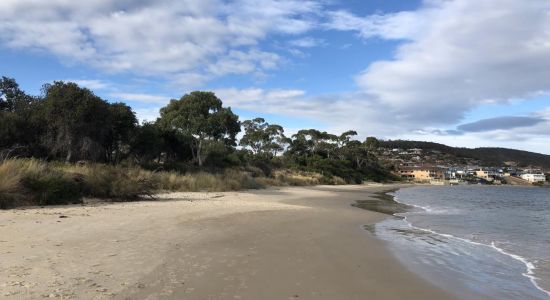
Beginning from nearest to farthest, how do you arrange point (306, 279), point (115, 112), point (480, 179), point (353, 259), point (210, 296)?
1. point (210, 296)
2. point (306, 279)
3. point (353, 259)
4. point (115, 112)
5. point (480, 179)

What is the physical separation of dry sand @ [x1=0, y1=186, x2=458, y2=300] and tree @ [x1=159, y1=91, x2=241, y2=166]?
90.1ft

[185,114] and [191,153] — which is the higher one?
[185,114]

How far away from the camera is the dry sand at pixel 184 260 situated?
5.32 meters

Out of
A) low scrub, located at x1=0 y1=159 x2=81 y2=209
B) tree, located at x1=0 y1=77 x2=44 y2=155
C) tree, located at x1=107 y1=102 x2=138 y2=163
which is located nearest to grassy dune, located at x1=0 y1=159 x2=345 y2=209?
low scrub, located at x1=0 y1=159 x2=81 y2=209

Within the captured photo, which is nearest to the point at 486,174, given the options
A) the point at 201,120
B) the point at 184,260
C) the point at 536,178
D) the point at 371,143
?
the point at 536,178

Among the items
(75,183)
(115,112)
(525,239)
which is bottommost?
(525,239)

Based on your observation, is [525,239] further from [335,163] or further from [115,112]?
[335,163]

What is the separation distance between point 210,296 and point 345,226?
924cm

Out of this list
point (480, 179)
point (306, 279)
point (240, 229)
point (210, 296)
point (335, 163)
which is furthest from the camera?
point (480, 179)

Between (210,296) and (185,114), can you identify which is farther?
(185,114)

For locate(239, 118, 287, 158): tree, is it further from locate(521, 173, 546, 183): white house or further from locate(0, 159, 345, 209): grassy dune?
locate(521, 173, 546, 183): white house

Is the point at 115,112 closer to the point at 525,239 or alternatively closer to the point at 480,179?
the point at 525,239

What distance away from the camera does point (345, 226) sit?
1387cm

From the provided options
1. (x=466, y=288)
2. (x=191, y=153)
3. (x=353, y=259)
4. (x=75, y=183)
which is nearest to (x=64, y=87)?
(x=75, y=183)
